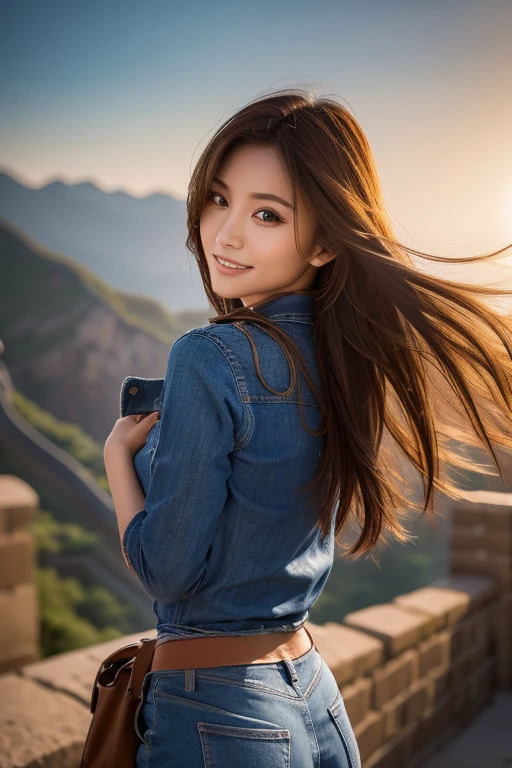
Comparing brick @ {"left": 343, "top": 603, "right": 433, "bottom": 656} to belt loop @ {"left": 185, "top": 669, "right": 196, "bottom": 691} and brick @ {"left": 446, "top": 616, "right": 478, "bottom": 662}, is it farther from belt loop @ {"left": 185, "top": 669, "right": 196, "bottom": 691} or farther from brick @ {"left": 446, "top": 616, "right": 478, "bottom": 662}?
belt loop @ {"left": 185, "top": 669, "right": 196, "bottom": 691}

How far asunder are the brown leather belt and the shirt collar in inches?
19.8

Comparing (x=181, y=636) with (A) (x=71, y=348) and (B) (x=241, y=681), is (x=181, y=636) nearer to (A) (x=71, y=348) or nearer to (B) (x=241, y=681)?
(B) (x=241, y=681)

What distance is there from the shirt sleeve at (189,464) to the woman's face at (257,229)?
24cm

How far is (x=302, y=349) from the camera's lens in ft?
3.97

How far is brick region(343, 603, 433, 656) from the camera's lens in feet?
9.25

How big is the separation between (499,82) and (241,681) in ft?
93.0

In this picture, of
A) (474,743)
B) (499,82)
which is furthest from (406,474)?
(499,82)

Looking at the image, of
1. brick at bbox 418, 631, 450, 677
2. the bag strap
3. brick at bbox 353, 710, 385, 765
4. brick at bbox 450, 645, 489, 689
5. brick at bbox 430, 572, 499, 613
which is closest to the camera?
the bag strap

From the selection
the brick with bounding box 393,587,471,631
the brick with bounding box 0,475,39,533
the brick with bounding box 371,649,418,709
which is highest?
the brick with bounding box 0,475,39,533

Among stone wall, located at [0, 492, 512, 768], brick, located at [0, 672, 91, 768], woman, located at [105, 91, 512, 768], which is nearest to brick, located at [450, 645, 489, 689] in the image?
stone wall, located at [0, 492, 512, 768]

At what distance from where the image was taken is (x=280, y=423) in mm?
1111

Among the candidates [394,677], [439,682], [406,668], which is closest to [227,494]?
[394,677]

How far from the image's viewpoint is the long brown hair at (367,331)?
1.20 metres

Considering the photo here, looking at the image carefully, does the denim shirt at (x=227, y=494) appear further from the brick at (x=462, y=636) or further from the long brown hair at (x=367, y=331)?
the brick at (x=462, y=636)
